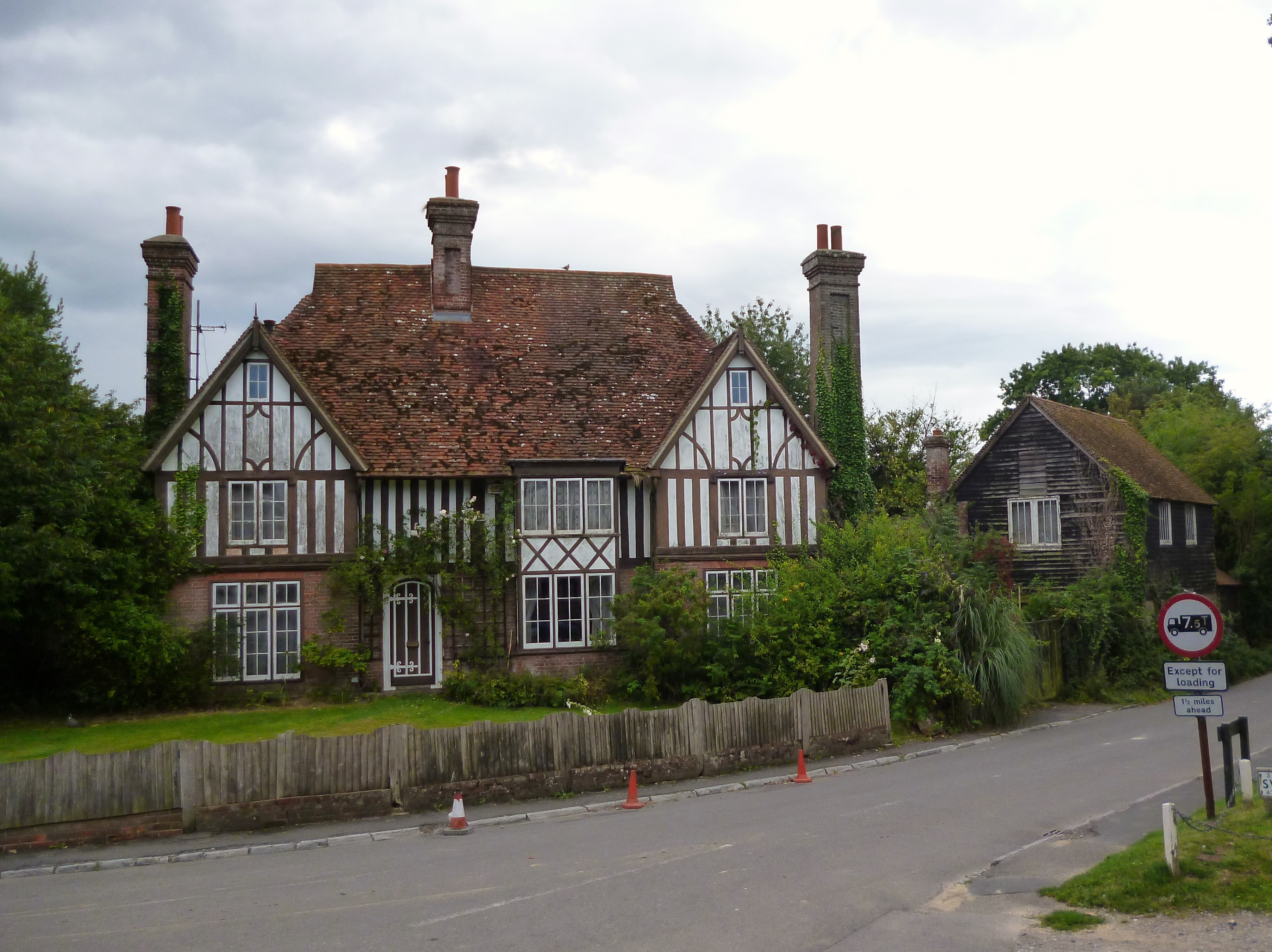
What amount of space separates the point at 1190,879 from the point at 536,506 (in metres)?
15.2

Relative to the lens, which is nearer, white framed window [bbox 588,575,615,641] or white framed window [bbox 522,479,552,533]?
white framed window [bbox 522,479,552,533]

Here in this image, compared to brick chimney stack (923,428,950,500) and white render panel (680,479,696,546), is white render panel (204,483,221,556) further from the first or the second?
brick chimney stack (923,428,950,500)

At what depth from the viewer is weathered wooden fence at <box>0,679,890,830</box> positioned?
11.6m

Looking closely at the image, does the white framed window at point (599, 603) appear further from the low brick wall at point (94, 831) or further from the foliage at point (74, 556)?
the low brick wall at point (94, 831)

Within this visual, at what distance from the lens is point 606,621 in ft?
70.7

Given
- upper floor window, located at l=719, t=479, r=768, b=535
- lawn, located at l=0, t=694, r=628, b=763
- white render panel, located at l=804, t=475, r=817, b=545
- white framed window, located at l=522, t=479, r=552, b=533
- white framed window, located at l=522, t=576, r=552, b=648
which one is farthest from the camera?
white render panel, located at l=804, t=475, r=817, b=545

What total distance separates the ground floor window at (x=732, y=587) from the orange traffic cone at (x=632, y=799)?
7709mm

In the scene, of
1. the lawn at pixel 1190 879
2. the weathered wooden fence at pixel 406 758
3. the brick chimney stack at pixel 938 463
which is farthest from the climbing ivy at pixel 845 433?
the lawn at pixel 1190 879

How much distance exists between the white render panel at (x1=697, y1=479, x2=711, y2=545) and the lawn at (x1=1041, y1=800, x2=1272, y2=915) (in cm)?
1349

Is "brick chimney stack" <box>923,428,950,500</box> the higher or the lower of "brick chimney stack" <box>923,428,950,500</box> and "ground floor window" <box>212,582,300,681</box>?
the higher

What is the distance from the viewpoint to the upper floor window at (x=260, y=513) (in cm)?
2034

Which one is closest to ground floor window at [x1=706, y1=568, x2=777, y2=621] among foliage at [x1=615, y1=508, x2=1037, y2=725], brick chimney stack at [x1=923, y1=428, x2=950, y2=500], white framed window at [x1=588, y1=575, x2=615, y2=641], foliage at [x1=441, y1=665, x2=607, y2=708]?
foliage at [x1=615, y1=508, x2=1037, y2=725]

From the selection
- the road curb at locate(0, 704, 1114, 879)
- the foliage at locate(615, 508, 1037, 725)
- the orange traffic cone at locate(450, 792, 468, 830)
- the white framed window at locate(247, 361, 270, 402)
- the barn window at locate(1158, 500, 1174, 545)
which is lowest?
the road curb at locate(0, 704, 1114, 879)

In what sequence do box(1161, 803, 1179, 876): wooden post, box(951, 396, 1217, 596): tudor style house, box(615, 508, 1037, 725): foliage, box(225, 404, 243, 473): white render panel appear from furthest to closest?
1. box(951, 396, 1217, 596): tudor style house
2. box(225, 404, 243, 473): white render panel
3. box(615, 508, 1037, 725): foliage
4. box(1161, 803, 1179, 876): wooden post
